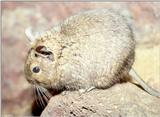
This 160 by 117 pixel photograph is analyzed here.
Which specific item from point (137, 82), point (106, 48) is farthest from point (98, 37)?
point (137, 82)

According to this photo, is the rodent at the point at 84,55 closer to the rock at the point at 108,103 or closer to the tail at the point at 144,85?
the tail at the point at 144,85

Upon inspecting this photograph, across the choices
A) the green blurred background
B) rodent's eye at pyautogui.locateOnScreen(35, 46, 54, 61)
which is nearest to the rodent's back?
rodent's eye at pyautogui.locateOnScreen(35, 46, 54, 61)

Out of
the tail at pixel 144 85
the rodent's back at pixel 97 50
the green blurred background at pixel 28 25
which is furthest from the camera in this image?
the green blurred background at pixel 28 25

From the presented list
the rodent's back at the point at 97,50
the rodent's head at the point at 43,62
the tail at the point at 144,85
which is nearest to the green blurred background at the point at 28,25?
the tail at the point at 144,85

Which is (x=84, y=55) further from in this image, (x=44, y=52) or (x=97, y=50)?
(x=44, y=52)

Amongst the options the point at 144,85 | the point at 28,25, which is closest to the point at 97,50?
the point at 144,85

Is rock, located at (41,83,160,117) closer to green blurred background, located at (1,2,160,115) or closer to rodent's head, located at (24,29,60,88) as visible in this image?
rodent's head, located at (24,29,60,88)

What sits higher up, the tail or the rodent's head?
the rodent's head
